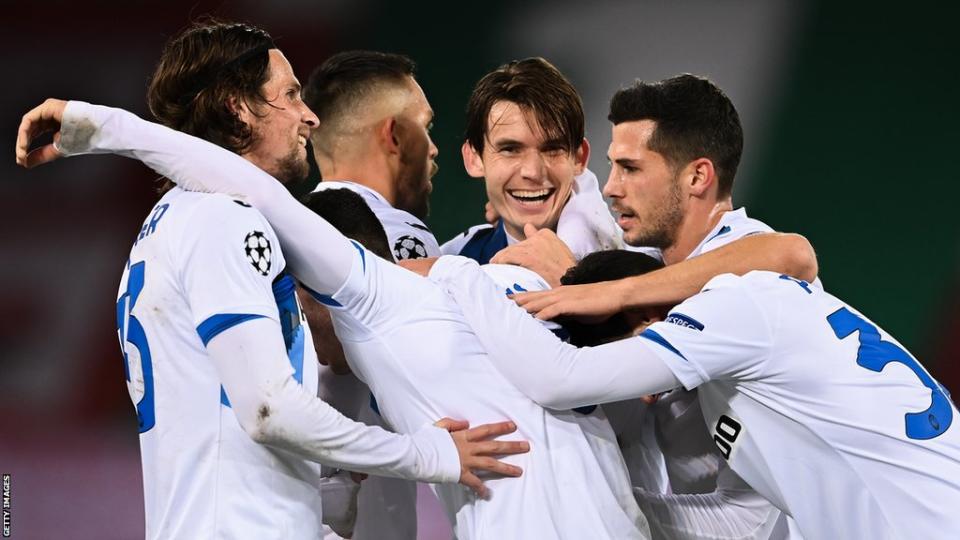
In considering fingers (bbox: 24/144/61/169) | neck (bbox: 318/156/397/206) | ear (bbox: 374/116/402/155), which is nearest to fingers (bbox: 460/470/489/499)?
fingers (bbox: 24/144/61/169)

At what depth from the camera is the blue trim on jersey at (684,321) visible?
245 cm

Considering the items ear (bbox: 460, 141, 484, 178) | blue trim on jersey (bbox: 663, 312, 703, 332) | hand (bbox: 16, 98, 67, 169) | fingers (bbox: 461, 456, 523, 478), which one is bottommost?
fingers (bbox: 461, 456, 523, 478)

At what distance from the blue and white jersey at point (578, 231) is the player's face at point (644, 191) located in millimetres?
246

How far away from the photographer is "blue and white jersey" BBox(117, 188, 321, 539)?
2.22 meters

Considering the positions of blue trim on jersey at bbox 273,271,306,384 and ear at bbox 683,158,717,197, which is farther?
ear at bbox 683,158,717,197

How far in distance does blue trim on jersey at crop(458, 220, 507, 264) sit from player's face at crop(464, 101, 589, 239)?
19cm

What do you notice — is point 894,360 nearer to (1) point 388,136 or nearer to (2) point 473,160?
(2) point 473,160

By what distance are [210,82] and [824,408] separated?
1.58 m

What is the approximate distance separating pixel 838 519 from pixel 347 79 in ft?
8.35

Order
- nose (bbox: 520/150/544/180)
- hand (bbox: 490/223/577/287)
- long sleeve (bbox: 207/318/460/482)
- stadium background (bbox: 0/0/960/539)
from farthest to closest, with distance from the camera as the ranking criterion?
stadium background (bbox: 0/0/960/539), nose (bbox: 520/150/544/180), hand (bbox: 490/223/577/287), long sleeve (bbox: 207/318/460/482)

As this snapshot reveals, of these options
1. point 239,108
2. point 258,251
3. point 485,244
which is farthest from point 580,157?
point 258,251

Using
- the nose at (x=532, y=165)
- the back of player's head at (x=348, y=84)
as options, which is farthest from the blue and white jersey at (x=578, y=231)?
the back of player's head at (x=348, y=84)

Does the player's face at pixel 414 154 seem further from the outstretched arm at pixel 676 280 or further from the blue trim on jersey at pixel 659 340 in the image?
the blue trim on jersey at pixel 659 340
